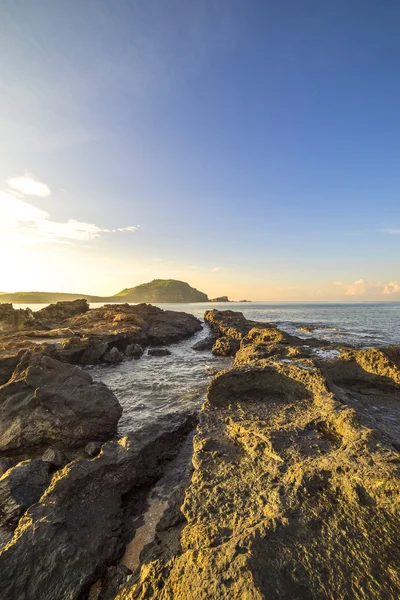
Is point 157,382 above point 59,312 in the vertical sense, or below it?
below

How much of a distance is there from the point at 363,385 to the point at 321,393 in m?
4.36

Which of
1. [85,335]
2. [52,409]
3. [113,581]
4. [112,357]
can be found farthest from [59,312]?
[113,581]

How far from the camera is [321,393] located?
768cm

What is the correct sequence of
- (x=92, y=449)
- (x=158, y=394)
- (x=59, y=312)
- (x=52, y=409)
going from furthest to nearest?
(x=59, y=312) < (x=158, y=394) < (x=52, y=409) < (x=92, y=449)

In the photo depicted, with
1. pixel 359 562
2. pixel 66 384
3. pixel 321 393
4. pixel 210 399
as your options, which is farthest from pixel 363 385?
pixel 66 384

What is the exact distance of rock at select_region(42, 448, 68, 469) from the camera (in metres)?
7.20

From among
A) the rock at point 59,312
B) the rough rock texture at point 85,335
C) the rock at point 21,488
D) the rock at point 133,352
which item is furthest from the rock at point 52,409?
the rock at point 59,312

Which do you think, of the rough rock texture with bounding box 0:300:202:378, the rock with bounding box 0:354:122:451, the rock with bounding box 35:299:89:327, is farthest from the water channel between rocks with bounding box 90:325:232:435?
the rock with bounding box 35:299:89:327

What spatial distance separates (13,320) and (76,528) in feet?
119

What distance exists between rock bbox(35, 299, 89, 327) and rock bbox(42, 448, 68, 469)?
104 ft

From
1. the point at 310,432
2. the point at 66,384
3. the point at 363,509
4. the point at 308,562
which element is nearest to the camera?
the point at 308,562

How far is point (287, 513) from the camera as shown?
3.80 meters

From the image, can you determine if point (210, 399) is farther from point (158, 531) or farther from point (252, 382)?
point (158, 531)

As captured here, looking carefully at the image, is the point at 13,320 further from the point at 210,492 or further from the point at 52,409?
the point at 210,492
